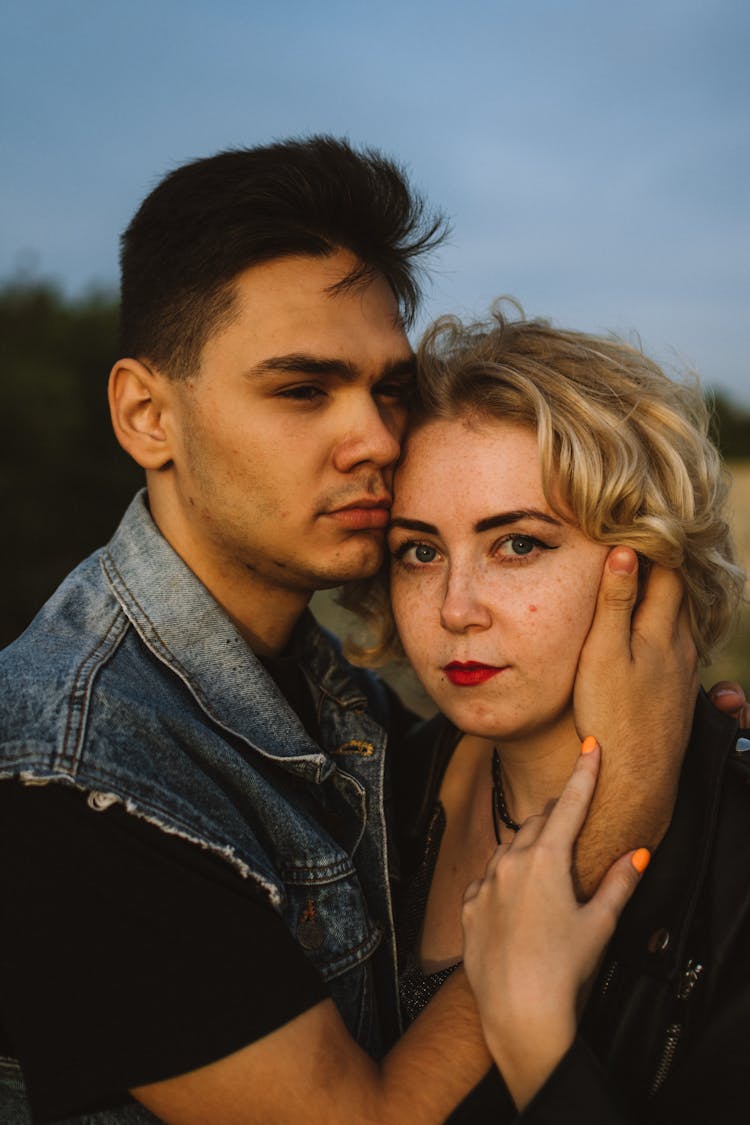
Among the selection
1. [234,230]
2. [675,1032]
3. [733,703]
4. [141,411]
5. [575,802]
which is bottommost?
[675,1032]

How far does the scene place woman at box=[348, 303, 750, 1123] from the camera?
7.09ft

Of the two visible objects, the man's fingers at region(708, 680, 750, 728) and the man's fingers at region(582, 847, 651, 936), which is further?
the man's fingers at region(708, 680, 750, 728)

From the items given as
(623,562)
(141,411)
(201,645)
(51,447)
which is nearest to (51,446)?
(51,447)

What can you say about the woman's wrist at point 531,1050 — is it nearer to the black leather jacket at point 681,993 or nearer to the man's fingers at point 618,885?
the black leather jacket at point 681,993

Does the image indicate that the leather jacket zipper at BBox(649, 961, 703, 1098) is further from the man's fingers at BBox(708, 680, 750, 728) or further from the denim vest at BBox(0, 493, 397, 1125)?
the man's fingers at BBox(708, 680, 750, 728)

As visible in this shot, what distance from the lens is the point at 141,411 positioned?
308 centimetres

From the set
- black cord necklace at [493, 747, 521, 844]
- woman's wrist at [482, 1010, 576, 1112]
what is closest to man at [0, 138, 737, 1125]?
woman's wrist at [482, 1010, 576, 1112]

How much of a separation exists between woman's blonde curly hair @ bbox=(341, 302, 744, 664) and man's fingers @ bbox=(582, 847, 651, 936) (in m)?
0.76

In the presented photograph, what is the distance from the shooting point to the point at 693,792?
2.66m

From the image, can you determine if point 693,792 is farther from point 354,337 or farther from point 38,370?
point 38,370

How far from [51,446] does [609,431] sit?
8.34m

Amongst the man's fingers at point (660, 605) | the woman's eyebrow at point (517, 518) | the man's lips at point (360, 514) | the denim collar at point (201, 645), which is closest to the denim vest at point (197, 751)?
the denim collar at point (201, 645)

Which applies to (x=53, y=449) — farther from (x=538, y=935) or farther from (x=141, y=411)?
(x=538, y=935)

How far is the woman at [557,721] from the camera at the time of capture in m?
2.16
